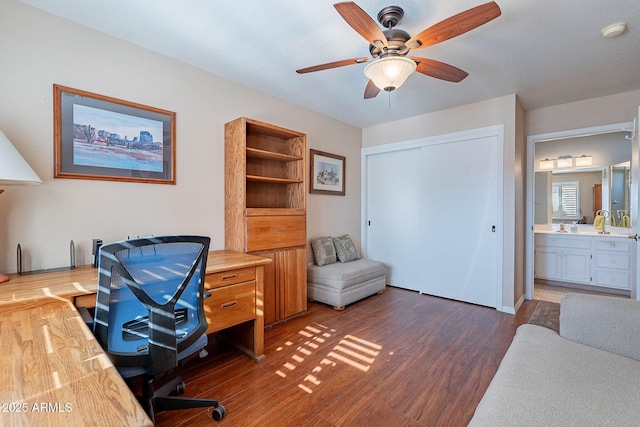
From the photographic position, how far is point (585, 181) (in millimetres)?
4527

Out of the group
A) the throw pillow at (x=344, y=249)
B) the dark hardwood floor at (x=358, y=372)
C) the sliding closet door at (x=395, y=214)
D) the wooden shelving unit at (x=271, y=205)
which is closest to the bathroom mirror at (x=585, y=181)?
the sliding closet door at (x=395, y=214)

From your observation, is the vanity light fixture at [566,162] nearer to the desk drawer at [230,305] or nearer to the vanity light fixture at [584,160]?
the vanity light fixture at [584,160]

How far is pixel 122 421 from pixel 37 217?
1.94 m

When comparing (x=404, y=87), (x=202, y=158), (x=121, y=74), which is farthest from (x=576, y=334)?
(x=121, y=74)

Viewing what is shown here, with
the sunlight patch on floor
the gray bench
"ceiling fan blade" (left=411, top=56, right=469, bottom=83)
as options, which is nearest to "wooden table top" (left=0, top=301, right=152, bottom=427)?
the sunlight patch on floor

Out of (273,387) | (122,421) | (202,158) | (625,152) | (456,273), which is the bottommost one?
(273,387)

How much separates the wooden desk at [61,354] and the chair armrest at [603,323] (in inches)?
76.5

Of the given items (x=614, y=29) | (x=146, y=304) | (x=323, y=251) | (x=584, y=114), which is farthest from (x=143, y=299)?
(x=584, y=114)

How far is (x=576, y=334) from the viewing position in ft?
4.84

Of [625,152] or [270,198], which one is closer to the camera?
[270,198]

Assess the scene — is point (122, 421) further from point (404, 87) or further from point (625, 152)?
point (625, 152)

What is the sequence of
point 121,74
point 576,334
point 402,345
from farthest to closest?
point 402,345 < point 121,74 < point 576,334

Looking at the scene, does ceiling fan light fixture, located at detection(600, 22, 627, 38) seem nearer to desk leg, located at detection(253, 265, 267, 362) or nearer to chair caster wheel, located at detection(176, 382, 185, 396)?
desk leg, located at detection(253, 265, 267, 362)

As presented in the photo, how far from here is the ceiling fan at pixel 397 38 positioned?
4.70ft
